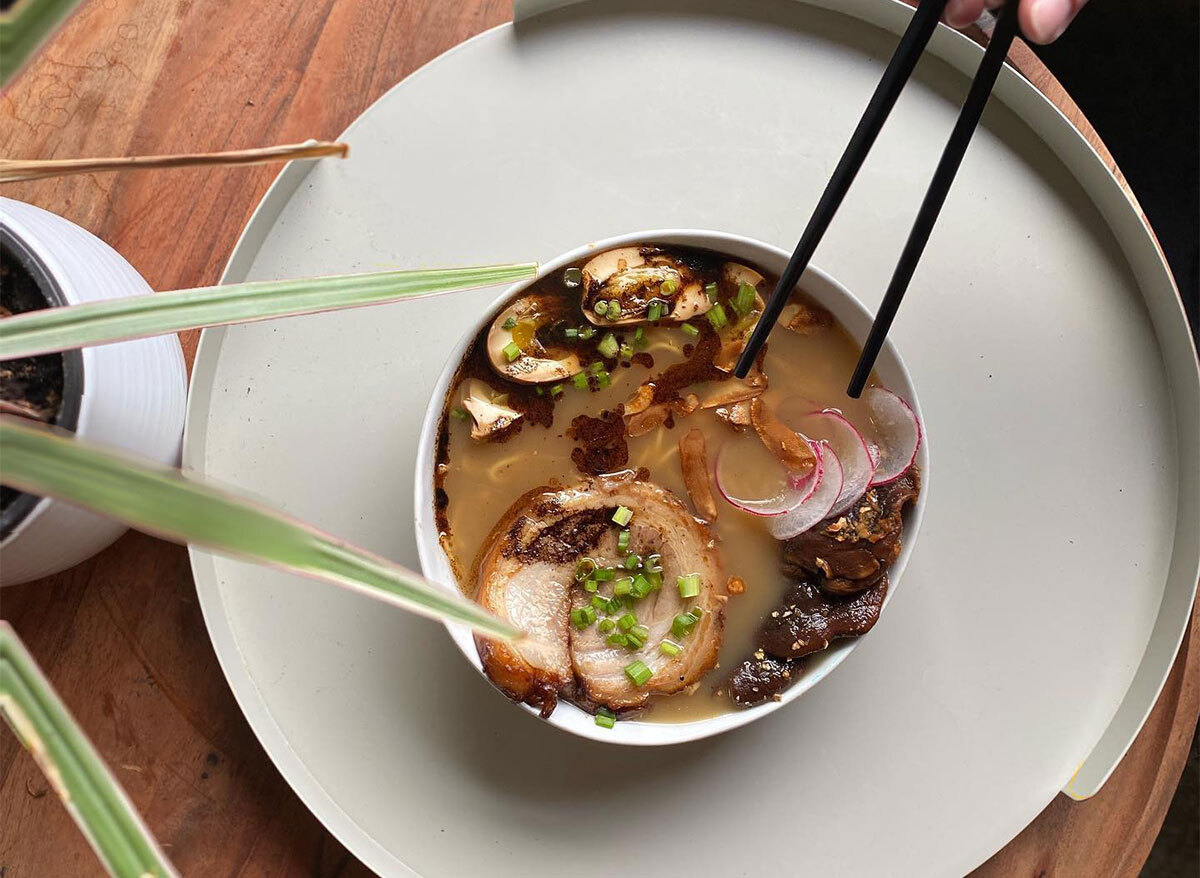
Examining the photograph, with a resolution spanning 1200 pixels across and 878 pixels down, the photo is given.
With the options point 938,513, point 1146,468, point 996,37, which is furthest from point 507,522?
point 1146,468

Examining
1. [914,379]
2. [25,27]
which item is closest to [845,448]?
[914,379]

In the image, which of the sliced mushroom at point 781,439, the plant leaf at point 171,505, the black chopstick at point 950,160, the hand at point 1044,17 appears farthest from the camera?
the sliced mushroom at point 781,439

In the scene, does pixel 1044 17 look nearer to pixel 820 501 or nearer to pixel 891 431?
pixel 891 431

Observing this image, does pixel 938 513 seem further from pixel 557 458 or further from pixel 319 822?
pixel 319 822

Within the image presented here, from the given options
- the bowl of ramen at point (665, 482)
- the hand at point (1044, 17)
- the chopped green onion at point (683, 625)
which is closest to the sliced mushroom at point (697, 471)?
the bowl of ramen at point (665, 482)

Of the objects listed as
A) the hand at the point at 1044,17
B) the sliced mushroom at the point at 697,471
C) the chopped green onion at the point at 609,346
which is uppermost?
the hand at the point at 1044,17

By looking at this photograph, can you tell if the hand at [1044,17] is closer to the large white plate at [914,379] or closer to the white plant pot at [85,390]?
the large white plate at [914,379]
